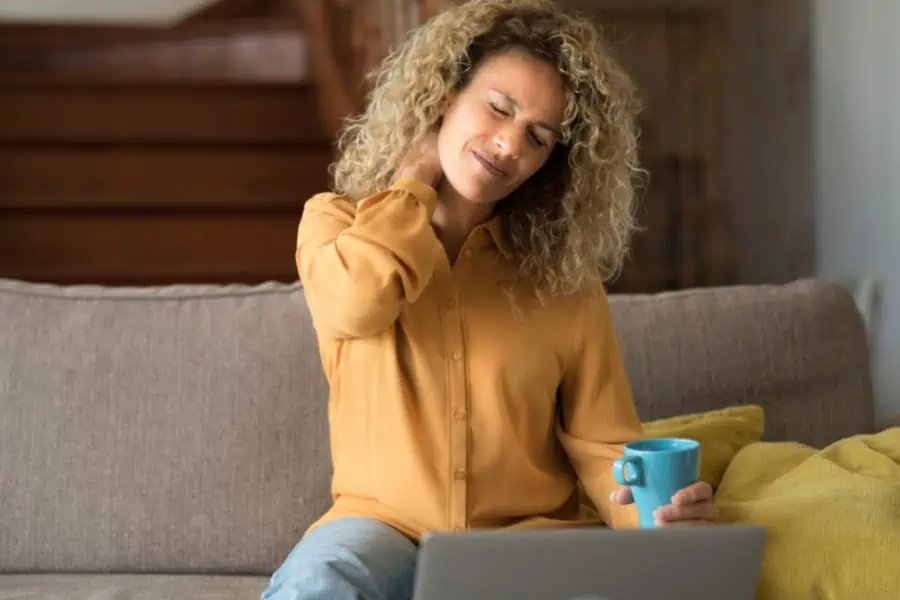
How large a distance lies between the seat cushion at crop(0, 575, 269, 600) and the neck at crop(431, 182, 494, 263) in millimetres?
587

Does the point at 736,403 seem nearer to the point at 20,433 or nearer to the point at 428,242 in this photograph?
the point at 428,242

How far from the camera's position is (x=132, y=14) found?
13.9 feet

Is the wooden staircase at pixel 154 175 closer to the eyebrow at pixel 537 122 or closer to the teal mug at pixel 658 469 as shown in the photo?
→ the eyebrow at pixel 537 122

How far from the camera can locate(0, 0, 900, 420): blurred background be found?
132 inches

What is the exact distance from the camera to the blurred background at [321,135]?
11.0 feet

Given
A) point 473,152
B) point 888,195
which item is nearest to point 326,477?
point 473,152

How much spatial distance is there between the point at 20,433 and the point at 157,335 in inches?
10.3

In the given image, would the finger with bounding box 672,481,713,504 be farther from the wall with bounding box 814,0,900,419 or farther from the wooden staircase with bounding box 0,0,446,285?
the wooden staircase with bounding box 0,0,446,285

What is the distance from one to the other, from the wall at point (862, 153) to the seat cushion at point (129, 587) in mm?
1909

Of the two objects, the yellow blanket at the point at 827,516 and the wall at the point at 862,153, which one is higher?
the wall at the point at 862,153

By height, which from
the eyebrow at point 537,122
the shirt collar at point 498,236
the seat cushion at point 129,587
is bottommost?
the seat cushion at point 129,587

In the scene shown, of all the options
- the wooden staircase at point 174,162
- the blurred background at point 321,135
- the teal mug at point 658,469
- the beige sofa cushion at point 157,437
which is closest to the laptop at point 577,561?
the teal mug at point 658,469

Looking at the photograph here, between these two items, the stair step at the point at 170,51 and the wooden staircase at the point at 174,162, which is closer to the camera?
the wooden staircase at the point at 174,162

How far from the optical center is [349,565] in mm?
1254
